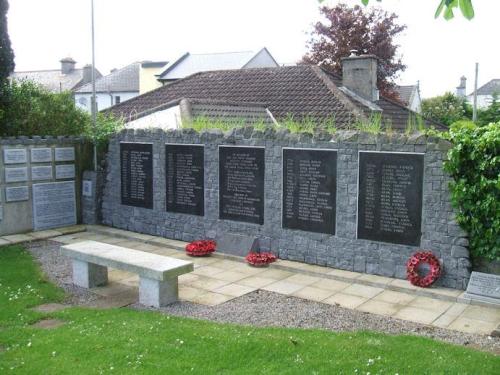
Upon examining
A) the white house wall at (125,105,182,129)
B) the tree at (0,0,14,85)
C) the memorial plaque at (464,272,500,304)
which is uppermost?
the tree at (0,0,14,85)

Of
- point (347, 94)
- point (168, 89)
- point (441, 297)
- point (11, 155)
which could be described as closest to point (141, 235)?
point (11, 155)

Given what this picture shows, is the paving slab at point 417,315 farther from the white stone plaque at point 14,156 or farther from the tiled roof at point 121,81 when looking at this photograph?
the tiled roof at point 121,81

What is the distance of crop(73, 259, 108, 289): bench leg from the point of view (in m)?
7.66

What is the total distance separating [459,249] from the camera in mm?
7324

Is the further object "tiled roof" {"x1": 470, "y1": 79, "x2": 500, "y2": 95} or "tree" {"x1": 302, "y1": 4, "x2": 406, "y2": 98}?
"tiled roof" {"x1": 470, "y1": 79, "x2": 500, "y2": 95}

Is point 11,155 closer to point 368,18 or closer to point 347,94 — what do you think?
point 347,94

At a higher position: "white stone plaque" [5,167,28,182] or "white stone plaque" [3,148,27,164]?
"white stone plaque" [3,148,27,164]

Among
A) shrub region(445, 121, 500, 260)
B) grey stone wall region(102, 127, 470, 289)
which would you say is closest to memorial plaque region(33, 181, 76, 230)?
grey stone wall region(102, 127, 470, 289)

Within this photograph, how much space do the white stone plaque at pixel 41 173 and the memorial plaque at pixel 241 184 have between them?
411cm

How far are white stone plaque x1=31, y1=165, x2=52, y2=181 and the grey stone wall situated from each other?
1246mm

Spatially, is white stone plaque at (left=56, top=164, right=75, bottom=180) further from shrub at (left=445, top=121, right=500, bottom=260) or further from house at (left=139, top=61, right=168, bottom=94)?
house at (left=139, top=61, right=168, bottom=94)

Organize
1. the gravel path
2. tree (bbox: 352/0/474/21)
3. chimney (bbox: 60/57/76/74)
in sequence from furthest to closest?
chimney (bbox: 60/57/76/74)
the gravel path
tree (bbox: 352/0/474/21)

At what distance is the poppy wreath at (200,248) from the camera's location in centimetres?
944

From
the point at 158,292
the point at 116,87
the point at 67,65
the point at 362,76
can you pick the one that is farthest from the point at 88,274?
the point at 67,65
